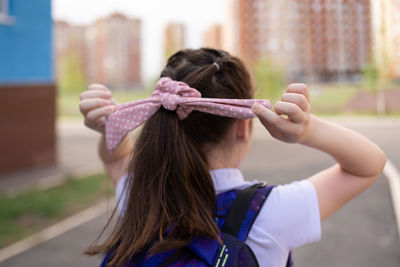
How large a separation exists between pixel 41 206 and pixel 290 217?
148 inches

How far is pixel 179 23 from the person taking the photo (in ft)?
118

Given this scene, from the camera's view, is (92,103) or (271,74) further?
(271,74)

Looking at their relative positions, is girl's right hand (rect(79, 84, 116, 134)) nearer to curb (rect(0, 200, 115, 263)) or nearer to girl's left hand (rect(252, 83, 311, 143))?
girl's left hand (rect(252, 83, 311, 143))

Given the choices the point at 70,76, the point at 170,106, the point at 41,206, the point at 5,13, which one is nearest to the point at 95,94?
the point at 170,106

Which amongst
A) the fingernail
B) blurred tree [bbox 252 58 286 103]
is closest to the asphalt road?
the fingernail

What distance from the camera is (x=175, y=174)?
3.02ft

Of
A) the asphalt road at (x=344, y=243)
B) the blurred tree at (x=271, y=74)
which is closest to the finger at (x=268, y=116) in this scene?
the asphalt road at (x=344, y=243)

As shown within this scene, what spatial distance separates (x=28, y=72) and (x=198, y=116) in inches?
236

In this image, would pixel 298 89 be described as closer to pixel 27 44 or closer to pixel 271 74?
pixel 27 44

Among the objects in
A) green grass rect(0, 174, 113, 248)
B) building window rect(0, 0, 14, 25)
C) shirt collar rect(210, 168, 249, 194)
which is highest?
building window rect(0, 0, 14, 25)

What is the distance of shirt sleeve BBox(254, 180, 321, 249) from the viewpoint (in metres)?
0.89

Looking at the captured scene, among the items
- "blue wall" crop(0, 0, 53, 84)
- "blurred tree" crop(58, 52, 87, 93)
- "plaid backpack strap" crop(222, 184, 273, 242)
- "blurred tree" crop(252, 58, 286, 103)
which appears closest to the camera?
"plaid backpack strap" crop(222, 184, 273, 242)

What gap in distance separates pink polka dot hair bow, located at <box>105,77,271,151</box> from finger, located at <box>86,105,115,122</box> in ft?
0.09

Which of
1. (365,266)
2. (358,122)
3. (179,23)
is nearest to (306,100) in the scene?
(365,266)
